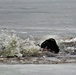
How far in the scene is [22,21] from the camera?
1627cm

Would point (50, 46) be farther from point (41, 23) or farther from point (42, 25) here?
point (41, 23)

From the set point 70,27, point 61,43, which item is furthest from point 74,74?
point 70,27

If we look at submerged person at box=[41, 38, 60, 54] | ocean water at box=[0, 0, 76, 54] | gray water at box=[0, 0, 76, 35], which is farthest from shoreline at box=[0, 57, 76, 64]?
gray water at box=[0, 0, 76, 35]

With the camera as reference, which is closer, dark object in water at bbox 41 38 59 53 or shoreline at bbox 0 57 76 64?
shoreline at bbox 0 57 76 64

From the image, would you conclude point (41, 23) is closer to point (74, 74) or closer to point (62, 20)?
point (62, 20)

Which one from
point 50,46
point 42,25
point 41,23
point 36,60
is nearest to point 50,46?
point 50,46

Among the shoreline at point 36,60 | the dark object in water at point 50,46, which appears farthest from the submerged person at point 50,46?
the shoreline at point 36,60

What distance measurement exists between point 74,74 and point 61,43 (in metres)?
3.44

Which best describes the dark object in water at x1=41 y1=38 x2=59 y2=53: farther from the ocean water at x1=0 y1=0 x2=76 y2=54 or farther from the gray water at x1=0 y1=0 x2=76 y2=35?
the gray water at x1=0 y1=0 x2=76 y2=35

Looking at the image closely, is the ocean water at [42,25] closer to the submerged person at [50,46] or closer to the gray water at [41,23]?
the gray water at [41,23]

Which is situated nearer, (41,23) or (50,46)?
(50,46)

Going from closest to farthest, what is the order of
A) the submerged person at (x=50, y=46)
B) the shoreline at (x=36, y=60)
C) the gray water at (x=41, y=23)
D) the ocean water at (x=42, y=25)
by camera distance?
the shoreline at (x=36, y=60) → the submerged person at (x=50, y=46) → the ocean water at (x=42, y=25) → the gray water at (x=41, y=23)

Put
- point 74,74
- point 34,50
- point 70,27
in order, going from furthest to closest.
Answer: point 70,27 < point 34,50 < point 74,74

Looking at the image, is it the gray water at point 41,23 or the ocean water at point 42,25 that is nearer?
the ocean water at point 42,25
